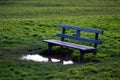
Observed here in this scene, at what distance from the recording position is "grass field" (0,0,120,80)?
37.2ft

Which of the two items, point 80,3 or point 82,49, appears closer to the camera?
point 82,49

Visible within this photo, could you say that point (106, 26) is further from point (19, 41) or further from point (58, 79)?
point (58, 79)

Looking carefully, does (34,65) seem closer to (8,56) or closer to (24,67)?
(24,67)

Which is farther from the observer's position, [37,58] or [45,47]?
[45,47]

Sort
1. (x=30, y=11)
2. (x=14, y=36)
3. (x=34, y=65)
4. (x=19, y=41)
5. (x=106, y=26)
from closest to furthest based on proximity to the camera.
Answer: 1. (x=34, y=65)
2. (x=19, y=41)
3. (x=14, y=36)
4. (x=106, y=26)
5. (x=30, y=11)

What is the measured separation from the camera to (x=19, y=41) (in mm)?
17281

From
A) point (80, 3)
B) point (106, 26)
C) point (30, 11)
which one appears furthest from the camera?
point (80, 3)

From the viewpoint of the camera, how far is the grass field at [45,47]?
11.4m

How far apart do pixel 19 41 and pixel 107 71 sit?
6.75m

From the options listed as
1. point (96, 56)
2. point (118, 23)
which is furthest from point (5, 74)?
point (118, 23)

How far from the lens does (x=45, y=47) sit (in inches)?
631

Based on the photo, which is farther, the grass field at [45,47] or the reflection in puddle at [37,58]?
the reflection in puddle at [37,58]

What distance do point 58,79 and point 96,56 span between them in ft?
12.4

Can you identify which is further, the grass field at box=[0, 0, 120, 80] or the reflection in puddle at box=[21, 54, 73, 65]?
the reflection in puddle at box=[21, 54, 73, 65]
